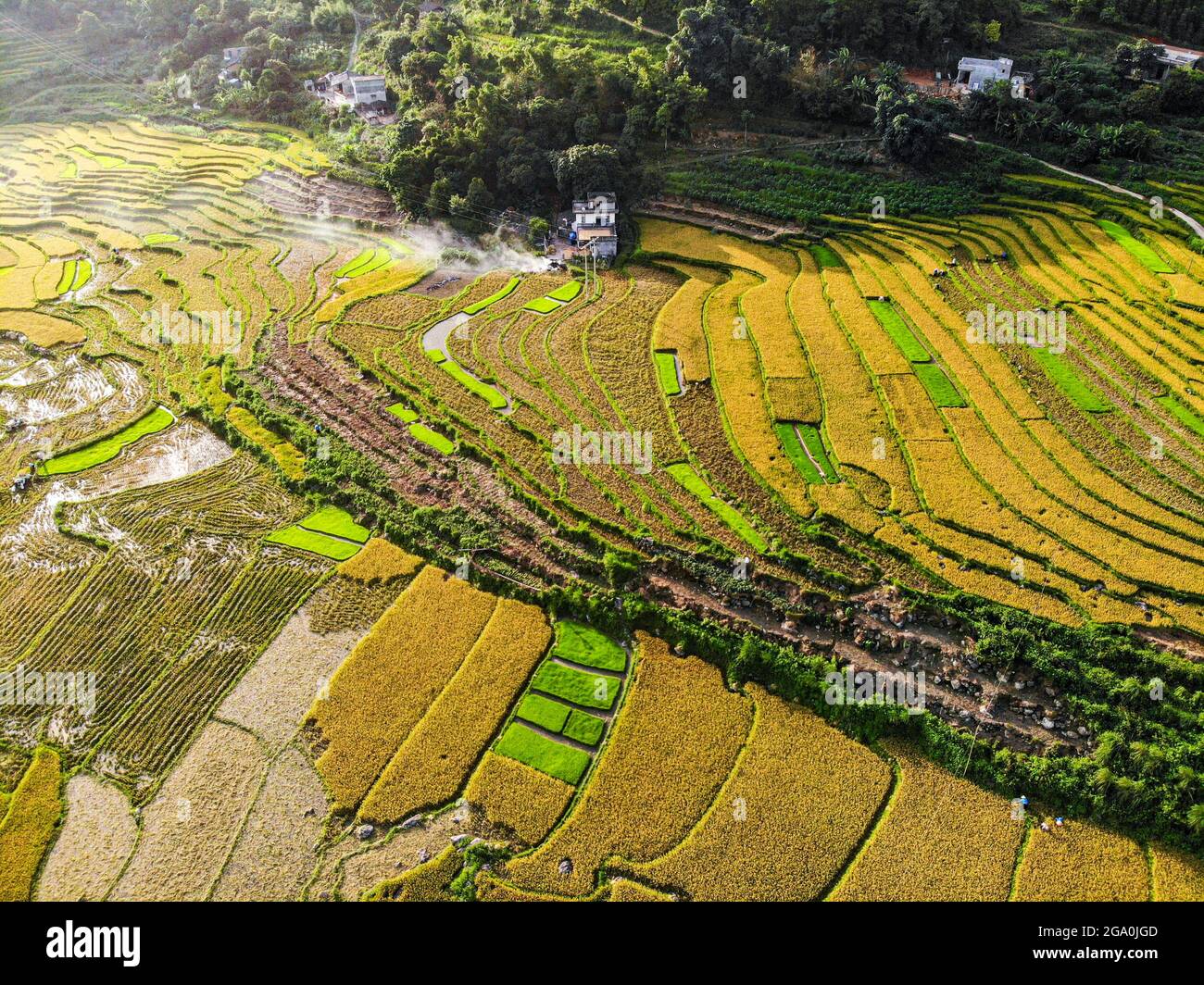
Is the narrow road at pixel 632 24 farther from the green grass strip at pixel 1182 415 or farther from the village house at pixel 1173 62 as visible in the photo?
the green grass strip at pixel 1182 415

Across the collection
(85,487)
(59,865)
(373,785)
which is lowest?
(59,865)

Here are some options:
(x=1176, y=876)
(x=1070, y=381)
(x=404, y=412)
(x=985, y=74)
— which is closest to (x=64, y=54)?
(x=404, y=412)

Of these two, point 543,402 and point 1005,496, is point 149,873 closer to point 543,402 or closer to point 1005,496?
point 543,402

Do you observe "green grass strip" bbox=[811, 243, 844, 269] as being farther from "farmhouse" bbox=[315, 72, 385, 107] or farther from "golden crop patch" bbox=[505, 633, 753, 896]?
"farmhouse" bbox=[315, 72, 385, 107]

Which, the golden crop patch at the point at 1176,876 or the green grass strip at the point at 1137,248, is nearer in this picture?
the golden crop patch at the point at 1176,876

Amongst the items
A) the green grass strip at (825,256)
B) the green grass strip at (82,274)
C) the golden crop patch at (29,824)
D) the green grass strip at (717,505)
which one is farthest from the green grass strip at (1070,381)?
the green grass strip at (82,274)

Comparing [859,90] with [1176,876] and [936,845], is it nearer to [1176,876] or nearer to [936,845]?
[936,845]

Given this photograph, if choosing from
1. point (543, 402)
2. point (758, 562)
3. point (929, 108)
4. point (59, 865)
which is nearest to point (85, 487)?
point (59, 865)
